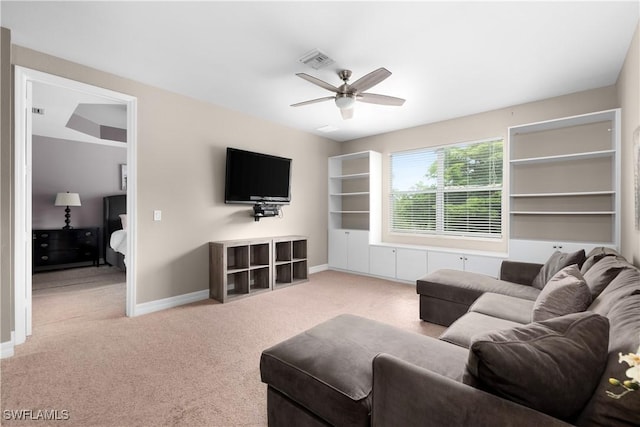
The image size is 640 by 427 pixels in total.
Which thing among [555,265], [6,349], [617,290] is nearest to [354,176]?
[555,265]

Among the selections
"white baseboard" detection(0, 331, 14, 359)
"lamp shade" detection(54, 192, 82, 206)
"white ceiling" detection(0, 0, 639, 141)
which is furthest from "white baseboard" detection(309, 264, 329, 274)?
"lamp shade" detection(54, 192, 82, 206)

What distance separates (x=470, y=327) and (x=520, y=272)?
1.62 meters

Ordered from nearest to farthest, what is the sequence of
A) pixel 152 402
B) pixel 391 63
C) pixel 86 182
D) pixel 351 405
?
pixel 351 405
pixel 152 402
pixel 391 63
pixel 86 182

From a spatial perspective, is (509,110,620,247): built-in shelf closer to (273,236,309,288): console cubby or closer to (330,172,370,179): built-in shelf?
(330,172,370,179): built-in shelf

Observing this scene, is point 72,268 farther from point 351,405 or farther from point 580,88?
point 580,88

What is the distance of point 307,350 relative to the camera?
59.2 inches

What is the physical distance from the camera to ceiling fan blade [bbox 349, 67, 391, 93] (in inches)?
98.4

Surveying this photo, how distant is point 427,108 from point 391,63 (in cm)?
150

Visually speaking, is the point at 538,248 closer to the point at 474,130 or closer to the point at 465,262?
the point at 465,262

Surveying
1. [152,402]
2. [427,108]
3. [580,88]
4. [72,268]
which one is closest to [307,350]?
[152,402]

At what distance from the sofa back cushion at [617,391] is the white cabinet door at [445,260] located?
3.01 m

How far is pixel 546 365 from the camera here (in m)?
0.89

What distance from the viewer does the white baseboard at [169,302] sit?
332 cm

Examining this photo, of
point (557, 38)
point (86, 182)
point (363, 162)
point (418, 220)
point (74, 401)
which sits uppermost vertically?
point (557, 38)
